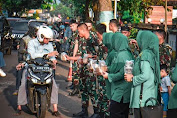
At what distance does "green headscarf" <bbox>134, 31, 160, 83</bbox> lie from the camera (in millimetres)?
6383

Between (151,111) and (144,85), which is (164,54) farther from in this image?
(151,111)

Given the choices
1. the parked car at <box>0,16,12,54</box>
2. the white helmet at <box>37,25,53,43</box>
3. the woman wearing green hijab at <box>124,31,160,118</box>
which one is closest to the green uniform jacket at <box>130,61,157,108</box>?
the woman wearing green hijab at <box>124,31,160,118</box>

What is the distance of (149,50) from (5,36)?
19.2 metres

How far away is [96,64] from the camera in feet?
24.3

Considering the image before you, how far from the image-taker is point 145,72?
632cm

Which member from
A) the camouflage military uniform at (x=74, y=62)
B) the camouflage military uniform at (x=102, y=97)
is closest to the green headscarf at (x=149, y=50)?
the camouflage military uniform at (x=102, y=97)

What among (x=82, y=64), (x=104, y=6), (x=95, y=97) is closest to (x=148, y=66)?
(x=95, y=97)

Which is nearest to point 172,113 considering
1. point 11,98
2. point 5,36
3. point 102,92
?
point 102,92

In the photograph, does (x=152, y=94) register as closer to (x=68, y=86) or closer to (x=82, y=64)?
(x=82, y=64)

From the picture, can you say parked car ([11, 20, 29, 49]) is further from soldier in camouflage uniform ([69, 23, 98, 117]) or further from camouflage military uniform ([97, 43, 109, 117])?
camouflage military uniform ([97, 43, 109, 117])

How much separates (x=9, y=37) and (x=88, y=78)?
650 inches

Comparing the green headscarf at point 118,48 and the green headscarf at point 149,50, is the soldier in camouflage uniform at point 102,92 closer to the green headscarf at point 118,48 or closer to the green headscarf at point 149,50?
the green headscarf at point 118,48

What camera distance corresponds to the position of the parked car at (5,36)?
23861 mm

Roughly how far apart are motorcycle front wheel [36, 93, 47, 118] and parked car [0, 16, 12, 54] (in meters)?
14.6
